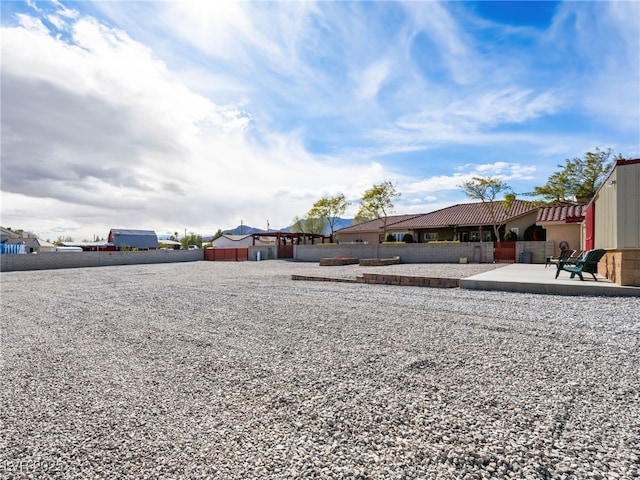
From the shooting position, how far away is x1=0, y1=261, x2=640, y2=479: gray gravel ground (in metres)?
2.21

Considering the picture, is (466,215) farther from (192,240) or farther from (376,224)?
(192,240)

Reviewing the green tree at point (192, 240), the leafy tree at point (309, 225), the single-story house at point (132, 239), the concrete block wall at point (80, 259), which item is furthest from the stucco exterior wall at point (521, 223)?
the green tree at point (192, 240)

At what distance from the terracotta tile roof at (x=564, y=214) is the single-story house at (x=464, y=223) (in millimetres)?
6609

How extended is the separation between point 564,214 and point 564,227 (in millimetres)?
733

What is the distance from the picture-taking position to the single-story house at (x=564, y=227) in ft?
61.3

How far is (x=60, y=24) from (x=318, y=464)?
10708mm

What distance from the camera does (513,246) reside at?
67.8 ft

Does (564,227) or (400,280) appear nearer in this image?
(400,280)

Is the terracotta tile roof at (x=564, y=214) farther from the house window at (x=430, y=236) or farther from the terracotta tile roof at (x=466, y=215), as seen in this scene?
the house window at (x=430, y=236)

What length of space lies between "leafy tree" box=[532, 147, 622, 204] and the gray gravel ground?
30556 mm

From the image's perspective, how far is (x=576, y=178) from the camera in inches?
1243

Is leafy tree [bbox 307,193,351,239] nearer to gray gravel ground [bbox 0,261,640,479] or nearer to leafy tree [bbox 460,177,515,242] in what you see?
leafy tree [bbox 460,177,515,242]

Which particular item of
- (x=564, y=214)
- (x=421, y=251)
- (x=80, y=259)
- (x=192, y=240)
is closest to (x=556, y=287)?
(x=564, y=214)

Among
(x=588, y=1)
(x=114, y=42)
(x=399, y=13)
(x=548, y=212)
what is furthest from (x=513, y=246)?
(x=114, y=42)
